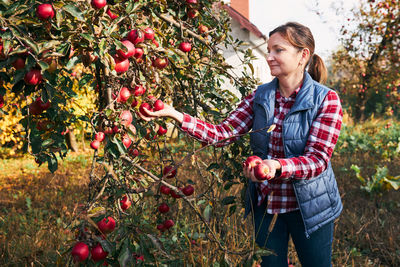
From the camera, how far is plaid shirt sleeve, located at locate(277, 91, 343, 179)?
58.4 inches

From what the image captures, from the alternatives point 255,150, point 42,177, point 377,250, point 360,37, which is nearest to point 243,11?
point 360,37

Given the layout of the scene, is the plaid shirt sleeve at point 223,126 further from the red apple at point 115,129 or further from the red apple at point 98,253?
the red apple at point 98,253

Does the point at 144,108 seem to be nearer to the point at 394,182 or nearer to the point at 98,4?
the point at 98,4

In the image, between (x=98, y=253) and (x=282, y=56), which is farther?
(x=282, y=56)

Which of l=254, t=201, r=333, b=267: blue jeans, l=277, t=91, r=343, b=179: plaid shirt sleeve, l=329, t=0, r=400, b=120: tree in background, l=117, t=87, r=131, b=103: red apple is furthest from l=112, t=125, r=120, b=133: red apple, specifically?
l=329, t=0, r=400, b=120: tree in background

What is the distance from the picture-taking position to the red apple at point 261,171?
1318mm

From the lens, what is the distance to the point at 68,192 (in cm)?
440

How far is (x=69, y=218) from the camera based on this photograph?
3.47m

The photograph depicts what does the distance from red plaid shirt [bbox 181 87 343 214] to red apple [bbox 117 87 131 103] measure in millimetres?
460

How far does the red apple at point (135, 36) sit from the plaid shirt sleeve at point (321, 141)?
80 cm

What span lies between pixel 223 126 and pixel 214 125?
7 centimetres

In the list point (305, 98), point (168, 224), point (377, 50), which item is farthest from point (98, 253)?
point (377, 50)

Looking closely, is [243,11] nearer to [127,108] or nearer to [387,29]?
[387,29]

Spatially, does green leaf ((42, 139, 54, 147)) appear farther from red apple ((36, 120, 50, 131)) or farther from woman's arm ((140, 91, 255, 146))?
woman's arm ((140, 91, 255, 146))
